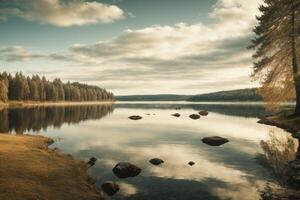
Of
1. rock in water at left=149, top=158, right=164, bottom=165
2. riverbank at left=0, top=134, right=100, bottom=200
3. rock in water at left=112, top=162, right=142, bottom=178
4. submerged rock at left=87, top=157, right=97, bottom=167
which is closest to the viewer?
riverbank at left=0, top=134, right=100, bottom=200

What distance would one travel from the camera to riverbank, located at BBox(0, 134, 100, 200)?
18.7m

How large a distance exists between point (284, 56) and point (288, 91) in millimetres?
5530

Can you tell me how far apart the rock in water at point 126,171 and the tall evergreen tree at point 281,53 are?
98.2ft

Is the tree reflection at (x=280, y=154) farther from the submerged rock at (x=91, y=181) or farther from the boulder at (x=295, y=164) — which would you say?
the submerged rock at (x=91, y=181)

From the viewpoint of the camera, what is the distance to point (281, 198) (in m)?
18.7

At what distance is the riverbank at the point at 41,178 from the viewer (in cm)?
1867

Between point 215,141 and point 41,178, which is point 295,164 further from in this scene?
point 41,178

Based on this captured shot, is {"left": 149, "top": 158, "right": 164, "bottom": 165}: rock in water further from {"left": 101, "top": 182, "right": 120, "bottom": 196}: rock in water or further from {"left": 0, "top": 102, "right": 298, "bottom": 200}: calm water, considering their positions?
{"left": 101, "top": 182, "right": 120, "bottom": 196}: rock in water

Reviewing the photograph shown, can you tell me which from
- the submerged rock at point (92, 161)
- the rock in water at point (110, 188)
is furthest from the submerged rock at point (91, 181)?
the submerged rock at point (92, 161)

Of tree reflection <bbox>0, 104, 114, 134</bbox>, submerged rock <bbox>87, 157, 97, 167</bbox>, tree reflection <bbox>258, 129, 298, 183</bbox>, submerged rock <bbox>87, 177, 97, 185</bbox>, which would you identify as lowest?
tree reflection <bbox>0, 104, 114, 134</bbox>

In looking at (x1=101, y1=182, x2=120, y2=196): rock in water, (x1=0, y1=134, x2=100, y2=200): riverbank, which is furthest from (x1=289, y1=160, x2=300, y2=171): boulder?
(x1=0, y1=134, x2=100, y2=200): riverbank

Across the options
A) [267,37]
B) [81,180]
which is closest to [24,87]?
[267,37]

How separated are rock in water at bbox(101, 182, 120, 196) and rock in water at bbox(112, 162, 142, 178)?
3.42 meters

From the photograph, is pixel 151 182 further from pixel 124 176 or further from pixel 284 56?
pixel 284 56
